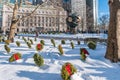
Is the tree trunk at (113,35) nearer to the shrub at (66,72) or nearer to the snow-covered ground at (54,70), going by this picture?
the snow-covered ground at (54,70)

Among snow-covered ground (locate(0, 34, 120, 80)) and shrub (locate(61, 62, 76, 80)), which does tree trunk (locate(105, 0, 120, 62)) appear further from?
shrub (locate(61, 62, 76, 80))

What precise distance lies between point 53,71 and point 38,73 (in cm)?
54

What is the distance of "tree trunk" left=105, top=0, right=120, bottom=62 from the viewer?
34.9ft

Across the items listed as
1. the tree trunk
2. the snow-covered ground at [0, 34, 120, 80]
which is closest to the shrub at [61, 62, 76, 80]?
the snow-covered ground at [0, 34, 120, 80]

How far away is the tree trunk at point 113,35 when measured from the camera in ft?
34.9

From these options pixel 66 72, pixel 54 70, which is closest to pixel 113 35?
pixel 54 70

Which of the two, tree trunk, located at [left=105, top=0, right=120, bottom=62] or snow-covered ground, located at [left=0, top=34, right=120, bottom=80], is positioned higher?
tree trunk, located at [left=105, top=0, right=120, bottom=62]

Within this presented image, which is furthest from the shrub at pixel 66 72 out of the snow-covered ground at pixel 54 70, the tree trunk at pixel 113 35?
the tree trunk at pixel 113 35

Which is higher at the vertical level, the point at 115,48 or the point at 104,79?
the point at 115,48

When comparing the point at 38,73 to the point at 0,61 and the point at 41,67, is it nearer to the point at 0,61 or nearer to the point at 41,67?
the point at 41,67

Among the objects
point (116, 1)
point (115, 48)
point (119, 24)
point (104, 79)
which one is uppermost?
point (116, 1)

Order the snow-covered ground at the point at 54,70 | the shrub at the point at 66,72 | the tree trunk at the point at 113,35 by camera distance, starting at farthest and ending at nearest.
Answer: the tree trunk at the point at 113,35 → the snow-covered ground at the point at 54,70 → the shrub at the point at 66,72

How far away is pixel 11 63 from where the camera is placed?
10.2 metres

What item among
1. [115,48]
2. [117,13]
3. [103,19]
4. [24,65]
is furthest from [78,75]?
[103,19]
